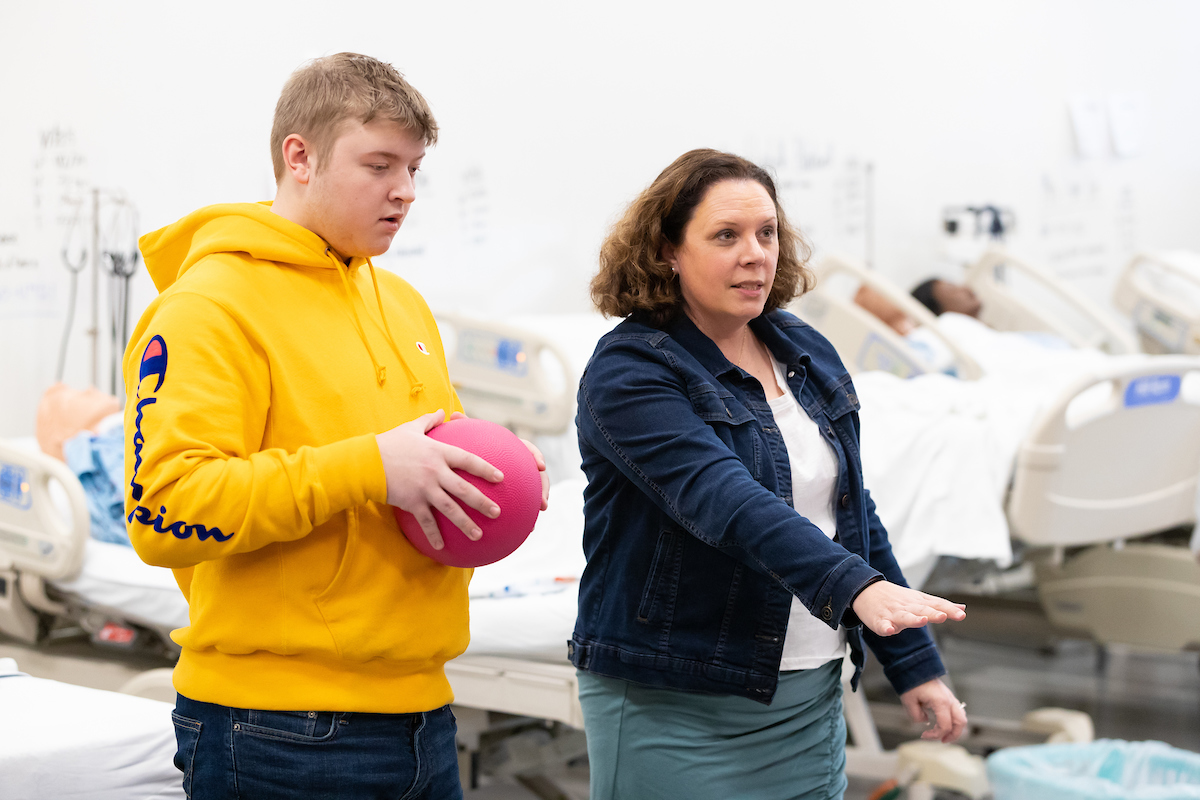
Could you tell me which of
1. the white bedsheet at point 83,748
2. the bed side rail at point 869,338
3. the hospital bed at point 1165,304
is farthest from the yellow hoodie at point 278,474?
the hospital bed at point 1165,304

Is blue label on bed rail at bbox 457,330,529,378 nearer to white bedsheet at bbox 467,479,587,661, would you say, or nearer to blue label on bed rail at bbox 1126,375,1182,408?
white bedsheet at bbox 467,479,587,661

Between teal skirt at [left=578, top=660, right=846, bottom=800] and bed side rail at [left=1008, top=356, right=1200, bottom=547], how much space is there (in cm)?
180

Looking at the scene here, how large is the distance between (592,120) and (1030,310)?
2258mm

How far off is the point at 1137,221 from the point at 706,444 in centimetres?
689

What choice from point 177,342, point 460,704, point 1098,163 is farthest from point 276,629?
point 1098,163

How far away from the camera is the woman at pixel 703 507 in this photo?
56.4 inches

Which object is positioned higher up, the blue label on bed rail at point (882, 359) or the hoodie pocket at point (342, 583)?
the hoodie pocket at point (342, 583)

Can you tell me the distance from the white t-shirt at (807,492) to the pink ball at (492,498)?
1.22 feet

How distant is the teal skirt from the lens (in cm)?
147

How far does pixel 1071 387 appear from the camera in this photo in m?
3.03

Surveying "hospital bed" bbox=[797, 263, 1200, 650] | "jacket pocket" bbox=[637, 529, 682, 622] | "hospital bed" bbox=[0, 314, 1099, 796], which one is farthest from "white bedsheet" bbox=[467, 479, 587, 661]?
"jacket pocket" bbox=[637, 529, 682, 622]

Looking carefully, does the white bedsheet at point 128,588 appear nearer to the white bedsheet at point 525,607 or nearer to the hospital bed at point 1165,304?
the white bedsheet at point 525,607

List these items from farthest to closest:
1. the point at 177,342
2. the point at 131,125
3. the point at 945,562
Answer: the point at 131,125, the point at 945,562, the point at 177,342

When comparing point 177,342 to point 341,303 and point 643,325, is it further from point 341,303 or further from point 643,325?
point 643,325
